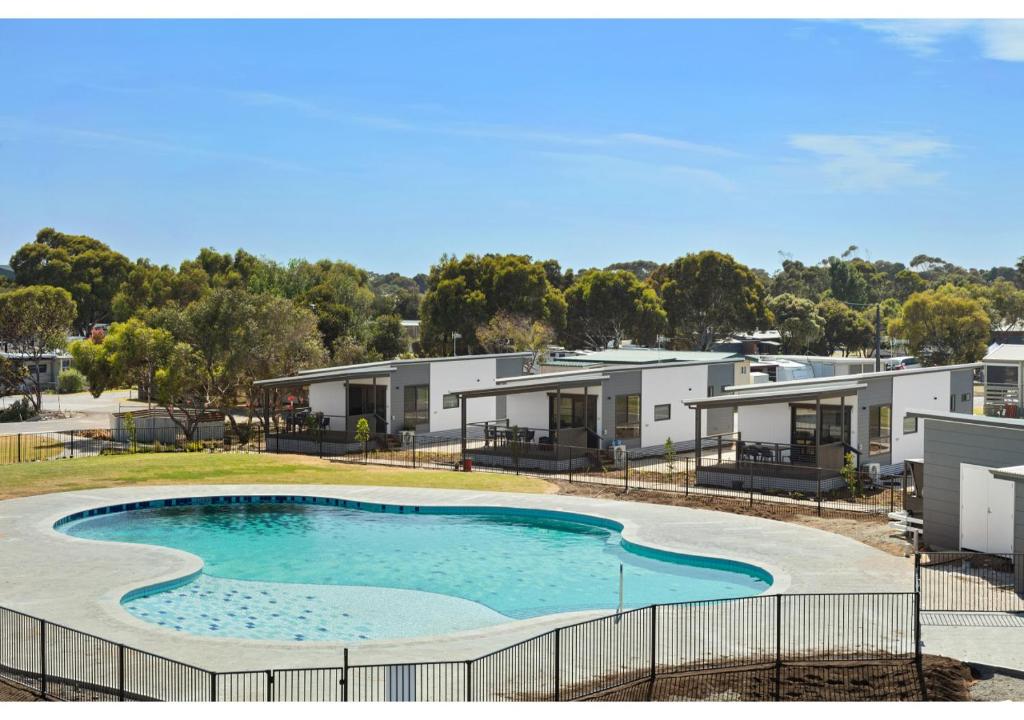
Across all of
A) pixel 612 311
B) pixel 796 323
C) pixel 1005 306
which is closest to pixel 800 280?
pixel 1005 306

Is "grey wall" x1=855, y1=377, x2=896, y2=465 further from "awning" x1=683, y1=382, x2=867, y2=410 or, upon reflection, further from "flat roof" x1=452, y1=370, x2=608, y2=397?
"flat roof" x1=452, y1=370, x2=608, y2=397

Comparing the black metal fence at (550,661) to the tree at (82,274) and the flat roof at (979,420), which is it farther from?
the tree at (82,274)

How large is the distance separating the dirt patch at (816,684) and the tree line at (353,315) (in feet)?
109

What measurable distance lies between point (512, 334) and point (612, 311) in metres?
13.7

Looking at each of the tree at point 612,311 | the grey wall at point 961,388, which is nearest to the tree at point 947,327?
the tree at point 612,311

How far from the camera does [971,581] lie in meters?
20.5

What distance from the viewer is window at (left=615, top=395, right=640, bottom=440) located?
127ft

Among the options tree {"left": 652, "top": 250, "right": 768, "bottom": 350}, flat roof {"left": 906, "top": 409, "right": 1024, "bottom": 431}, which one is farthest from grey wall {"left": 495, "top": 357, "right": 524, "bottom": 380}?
tree {"left": 652, "top": 250, "right": 768, "bottom": 350}

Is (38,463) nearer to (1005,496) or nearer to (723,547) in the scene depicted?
(723,547)

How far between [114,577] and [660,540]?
38.1ft

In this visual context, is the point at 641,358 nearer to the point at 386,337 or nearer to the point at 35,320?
the point at 386,337

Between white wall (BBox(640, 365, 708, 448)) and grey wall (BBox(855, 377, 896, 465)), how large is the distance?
325 inches

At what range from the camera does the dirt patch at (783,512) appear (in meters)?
24.7
